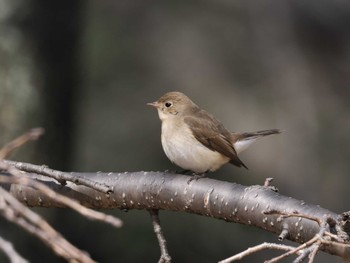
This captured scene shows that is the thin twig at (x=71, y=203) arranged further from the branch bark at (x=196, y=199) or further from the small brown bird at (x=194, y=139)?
the small brown bird at (x=194, y=139)

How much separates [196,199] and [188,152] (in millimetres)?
1718

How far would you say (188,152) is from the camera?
561 centimetres

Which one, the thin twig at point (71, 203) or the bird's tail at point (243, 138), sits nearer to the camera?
the thin twig at point (71, 203)

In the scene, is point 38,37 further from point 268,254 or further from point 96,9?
point 96,9

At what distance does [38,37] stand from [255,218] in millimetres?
3648

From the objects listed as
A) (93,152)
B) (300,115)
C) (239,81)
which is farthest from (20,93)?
(239,81)

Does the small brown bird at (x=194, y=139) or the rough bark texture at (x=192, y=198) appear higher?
the small brown bird at (x=194, y=139)

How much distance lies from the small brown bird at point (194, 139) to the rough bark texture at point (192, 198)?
1.47m

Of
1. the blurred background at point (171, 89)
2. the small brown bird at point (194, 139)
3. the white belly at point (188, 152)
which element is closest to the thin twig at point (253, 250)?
the small brown bird at point (194, 139)

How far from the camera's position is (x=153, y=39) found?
40.1 ft

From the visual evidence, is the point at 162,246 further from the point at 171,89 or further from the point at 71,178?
the point at 171,89

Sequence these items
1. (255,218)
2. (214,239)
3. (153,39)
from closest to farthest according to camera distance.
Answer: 1. (255,218)
2. (214,239)
3. (153,39)

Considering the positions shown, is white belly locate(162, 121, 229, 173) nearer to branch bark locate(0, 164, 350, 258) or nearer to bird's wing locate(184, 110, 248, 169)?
bird's wing locate(184, 110, 248, 169)

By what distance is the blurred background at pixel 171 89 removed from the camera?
6.66 m
